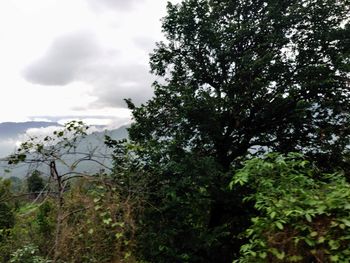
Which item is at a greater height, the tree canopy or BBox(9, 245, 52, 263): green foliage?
the tree canopy

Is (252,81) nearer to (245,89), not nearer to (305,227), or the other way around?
(245,89)

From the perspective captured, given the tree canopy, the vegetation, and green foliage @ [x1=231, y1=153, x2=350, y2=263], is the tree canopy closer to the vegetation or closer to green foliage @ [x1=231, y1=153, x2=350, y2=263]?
the vegetation

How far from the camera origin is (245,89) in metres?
14.9

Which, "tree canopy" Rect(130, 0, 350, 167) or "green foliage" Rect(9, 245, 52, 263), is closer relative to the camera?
"green foliage" Rect(9, 245, 52, 263)

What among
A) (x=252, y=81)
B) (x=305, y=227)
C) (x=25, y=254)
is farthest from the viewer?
(x=252, y=81)

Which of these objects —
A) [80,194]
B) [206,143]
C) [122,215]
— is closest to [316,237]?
[122,215]

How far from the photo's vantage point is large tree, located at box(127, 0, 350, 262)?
14.2 m

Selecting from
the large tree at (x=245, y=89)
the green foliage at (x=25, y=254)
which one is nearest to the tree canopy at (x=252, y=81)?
the large tree at (x=245, y=89)

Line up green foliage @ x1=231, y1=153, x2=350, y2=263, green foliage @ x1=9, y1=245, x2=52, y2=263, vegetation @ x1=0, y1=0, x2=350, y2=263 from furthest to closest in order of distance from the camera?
vegetation @ x1=0, y1=0, x2=350, y2=263
green foliage @ x1=9, y1=245, x2=52, y2=263
green foliage @ x1=231, y1=153, x2=350, y2=263

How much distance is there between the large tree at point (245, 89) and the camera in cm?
1416

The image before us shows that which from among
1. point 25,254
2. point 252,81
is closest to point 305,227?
point 25,254

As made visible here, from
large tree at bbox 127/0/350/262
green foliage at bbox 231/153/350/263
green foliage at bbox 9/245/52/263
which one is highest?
large tree at bbox 127/0/350/262

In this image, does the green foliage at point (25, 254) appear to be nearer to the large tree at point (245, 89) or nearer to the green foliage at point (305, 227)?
the green foliage at point (305, 227)

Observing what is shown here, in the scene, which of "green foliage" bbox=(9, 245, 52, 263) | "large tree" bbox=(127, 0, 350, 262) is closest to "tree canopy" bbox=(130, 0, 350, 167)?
"large tree" bbox=(127, 0, 350, 262)
